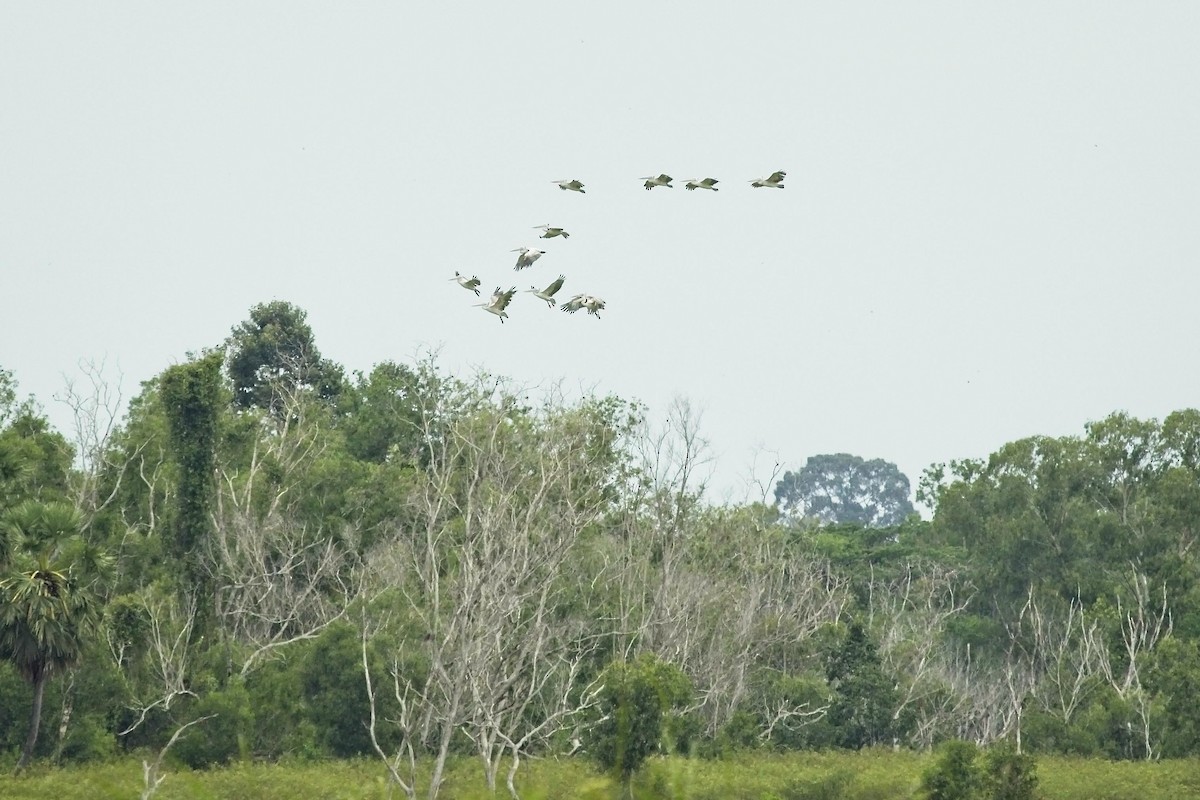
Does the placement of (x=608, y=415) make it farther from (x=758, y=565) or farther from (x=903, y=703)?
(x=903, y=703)

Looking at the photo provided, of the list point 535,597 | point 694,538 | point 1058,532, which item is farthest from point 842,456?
point 535,597

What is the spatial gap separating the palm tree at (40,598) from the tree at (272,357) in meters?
30.3

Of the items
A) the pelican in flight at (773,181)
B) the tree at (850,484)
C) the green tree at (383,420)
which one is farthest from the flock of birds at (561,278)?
the tree at (850,484)

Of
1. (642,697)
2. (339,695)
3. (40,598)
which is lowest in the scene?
(339,695)

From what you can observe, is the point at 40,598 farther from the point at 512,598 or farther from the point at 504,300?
the point at 504,300

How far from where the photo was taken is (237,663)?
33.0 metres

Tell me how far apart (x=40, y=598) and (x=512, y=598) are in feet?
25.6

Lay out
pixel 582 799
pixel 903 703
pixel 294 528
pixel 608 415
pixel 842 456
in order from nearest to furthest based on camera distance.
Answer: pixel 582 799, pixel 903 703, pixel 294 528, pixel 608 415, pixel 842 456

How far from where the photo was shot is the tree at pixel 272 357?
56.9 metres

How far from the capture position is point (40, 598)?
81.3 ft

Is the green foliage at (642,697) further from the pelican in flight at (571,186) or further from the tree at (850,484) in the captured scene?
the tree at (850,484)

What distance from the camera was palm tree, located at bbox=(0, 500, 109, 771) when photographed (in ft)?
80.5

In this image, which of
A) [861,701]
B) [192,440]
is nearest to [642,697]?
[861,701]

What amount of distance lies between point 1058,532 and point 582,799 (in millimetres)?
51368
